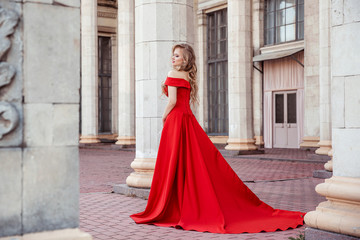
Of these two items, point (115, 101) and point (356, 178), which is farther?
point (115, 101)

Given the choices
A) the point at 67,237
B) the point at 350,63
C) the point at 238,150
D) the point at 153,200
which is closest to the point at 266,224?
the point at 153,200

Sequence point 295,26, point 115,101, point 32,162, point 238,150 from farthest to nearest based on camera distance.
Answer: point 115,101
point 295,26
point 238,150
point 32,162

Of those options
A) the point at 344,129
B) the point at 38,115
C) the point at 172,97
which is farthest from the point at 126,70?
the point at 38,115

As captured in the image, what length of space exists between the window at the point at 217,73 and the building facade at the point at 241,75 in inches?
1.9

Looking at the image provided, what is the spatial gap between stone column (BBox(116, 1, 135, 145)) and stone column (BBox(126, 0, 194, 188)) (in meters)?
16.0

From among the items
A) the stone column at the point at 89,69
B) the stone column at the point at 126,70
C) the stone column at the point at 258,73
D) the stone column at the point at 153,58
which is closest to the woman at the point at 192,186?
the stone column at the point at 153,58

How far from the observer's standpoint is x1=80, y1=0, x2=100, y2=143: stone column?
84.8 ft

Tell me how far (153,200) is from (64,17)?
3.59 m

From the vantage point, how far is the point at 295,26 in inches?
885

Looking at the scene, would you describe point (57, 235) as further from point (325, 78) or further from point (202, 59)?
point (202, 59)

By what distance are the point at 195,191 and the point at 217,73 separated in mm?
20383

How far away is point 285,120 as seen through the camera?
2305 centimetres

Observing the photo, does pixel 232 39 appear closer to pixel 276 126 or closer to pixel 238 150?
pixel 238 150

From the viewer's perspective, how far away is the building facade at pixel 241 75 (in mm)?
4713
